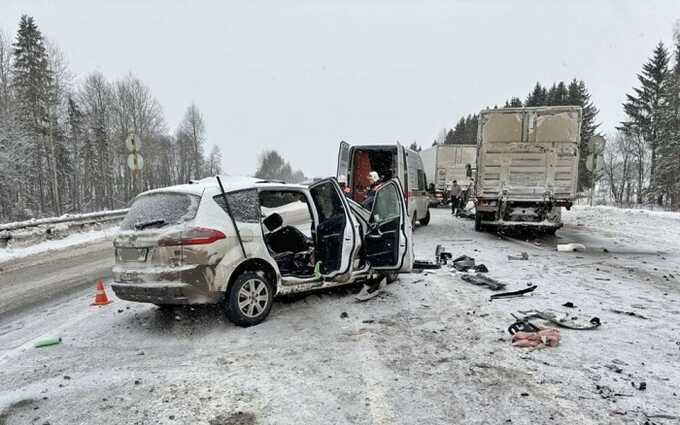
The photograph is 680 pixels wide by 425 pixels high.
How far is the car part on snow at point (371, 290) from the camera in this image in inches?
231

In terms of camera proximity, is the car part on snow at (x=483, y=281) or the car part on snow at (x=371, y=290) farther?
the car part on snow at (x=483, y=281)

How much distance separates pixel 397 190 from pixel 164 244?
120 inches

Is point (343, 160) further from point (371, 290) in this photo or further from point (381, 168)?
point (371, 290)

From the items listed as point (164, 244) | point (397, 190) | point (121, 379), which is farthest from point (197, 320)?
point (397, 190)

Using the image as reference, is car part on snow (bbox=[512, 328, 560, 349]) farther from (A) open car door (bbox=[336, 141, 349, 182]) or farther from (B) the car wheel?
(A) open car door (bbox=[336, 141, 349, 182])

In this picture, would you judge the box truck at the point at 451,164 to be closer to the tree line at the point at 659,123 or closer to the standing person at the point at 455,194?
the standing person at the point at 455,194

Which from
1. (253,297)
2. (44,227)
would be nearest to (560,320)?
(253,297)

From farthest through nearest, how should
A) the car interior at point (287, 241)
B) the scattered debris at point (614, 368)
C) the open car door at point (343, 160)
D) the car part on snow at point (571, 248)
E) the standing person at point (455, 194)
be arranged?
the standing person at point (455, 194), the open car door at point (343, 160), the car part on snow at point (571, 248), the car interior at point (287, 241), the scattered debris at point (614, 368)

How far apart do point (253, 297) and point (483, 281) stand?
11.9ft

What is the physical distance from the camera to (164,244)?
4453 millimetres

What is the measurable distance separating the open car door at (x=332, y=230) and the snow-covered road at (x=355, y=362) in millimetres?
571

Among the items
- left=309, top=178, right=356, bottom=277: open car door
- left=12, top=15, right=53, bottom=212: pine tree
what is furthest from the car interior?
left=12, top=15, right=53, bottom=212: pine tree

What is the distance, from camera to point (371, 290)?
6168 mm

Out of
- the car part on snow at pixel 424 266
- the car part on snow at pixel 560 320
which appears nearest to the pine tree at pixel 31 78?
the car part on snow at pixel 424 266
